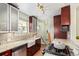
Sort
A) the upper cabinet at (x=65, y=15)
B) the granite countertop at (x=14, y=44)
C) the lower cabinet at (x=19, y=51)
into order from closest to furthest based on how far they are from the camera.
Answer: the granite countertop at (x=14, y=44) → the lower cabinet at (x=19, y=51) → the upper cabinet at (x=65, y=15)

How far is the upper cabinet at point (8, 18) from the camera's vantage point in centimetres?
147

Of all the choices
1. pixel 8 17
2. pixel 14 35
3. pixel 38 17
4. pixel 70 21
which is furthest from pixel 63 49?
pixel 8 17

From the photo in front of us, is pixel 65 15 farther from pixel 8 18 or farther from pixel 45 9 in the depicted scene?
pixel 8 18

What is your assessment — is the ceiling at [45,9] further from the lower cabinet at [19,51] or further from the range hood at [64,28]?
the lower cabinet at [19,51]

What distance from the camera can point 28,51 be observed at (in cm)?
157

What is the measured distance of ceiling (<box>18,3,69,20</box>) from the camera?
5.07ft

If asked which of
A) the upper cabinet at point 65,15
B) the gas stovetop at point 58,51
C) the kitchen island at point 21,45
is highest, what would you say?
the upper cabinet at point 65,15

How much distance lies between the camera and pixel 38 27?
1593 mm

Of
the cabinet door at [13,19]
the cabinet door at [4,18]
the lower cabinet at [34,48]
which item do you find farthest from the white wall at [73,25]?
the cabinet door at [4,18]

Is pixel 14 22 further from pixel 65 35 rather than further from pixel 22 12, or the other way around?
pixel 65 35

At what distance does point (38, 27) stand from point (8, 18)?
16.5 inches

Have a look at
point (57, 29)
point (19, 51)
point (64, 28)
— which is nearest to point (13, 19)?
point (19, 51)

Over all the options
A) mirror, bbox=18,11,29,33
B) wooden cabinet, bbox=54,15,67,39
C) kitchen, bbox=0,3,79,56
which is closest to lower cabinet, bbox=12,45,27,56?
kitchen, bbox=0,3,79,56

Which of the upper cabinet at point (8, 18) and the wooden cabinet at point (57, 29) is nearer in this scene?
the upper cabinet at point (8, 18)
